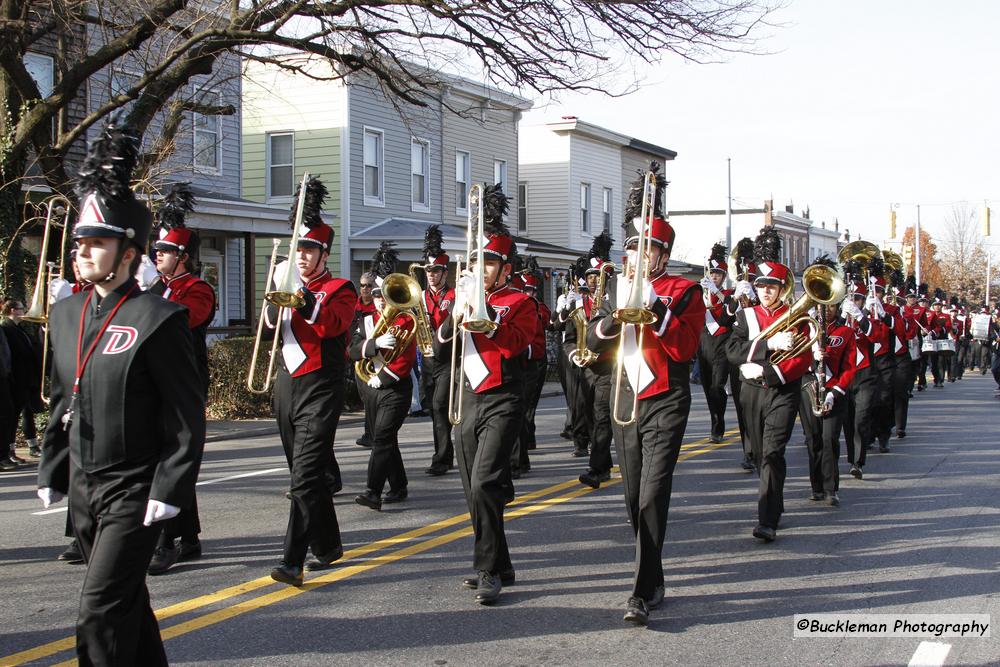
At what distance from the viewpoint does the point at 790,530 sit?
812cm

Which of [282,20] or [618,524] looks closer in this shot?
[618,524]

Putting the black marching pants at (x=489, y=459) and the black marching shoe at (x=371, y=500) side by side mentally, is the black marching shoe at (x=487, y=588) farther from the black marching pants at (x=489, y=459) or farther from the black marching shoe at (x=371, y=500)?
the black marching shoe at (x=371, y=500)

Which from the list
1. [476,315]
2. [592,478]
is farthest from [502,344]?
[592,478]

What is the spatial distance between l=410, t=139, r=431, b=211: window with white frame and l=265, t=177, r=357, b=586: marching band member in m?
21.8

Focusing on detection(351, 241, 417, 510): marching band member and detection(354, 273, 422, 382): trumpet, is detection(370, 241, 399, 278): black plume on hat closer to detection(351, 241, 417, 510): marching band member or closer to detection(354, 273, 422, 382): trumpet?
detection(351, 241, 417, 510): marching band member

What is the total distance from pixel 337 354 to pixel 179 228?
1596 millimetres

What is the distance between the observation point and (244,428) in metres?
14.8

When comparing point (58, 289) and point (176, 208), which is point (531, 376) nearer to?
point (176, 208)

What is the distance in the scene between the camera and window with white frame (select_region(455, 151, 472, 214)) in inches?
1200

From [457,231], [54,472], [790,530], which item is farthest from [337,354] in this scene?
[457,231]

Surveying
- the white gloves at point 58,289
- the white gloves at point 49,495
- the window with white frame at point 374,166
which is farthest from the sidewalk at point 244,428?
the window with white frame at point 374,166

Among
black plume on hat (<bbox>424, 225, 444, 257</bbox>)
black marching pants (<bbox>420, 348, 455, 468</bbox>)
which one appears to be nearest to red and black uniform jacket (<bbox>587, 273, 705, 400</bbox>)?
black plume on hat (<bbox>424, 225, 444, 257</bbox>)

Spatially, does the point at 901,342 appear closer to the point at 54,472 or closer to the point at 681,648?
the point at 681,648

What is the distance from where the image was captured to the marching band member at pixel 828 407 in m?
9.24
